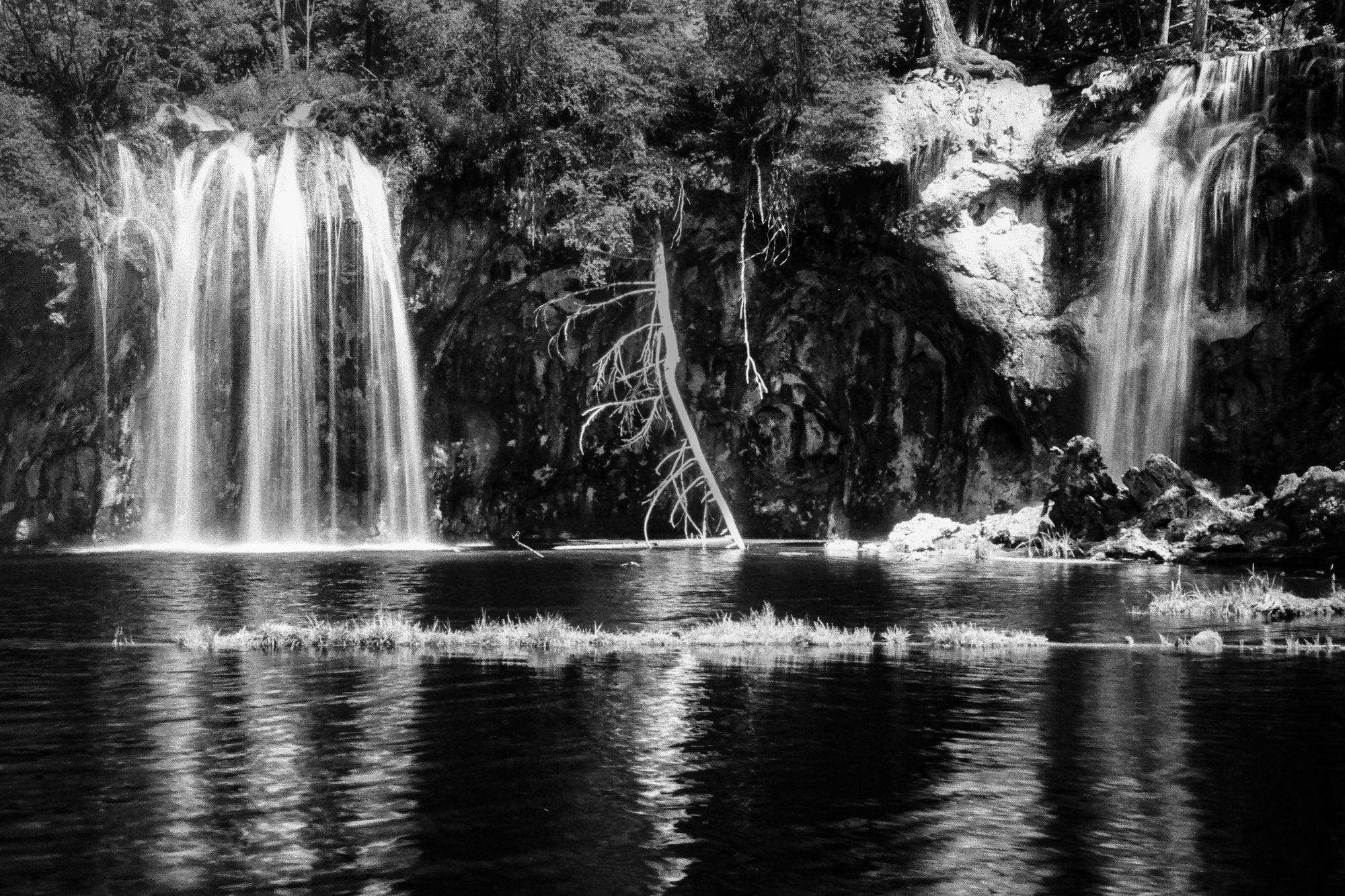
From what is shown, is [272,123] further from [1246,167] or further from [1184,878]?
[1184,878]

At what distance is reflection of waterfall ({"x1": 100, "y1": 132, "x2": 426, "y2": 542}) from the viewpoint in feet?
163

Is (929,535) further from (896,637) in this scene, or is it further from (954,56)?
(896,637)

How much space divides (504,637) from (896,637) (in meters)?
6.24

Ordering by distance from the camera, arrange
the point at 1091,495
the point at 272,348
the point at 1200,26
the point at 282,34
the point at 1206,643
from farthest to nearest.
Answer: the point at 282,34 < the point at 272,348 < the point at 1200,26 < the point at 1091,495 < the point at 1206,643

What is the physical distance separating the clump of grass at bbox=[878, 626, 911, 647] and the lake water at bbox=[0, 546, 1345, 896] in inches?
45.6

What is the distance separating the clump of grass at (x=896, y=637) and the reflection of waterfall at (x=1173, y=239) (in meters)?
23.2

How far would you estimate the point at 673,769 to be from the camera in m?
13.7

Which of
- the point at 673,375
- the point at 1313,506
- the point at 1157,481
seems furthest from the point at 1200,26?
the point at 673,375

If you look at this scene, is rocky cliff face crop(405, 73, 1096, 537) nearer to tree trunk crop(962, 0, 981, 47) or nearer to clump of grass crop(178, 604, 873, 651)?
tree trunk crop(962, 0, 981, 47)

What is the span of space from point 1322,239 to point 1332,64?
501 cm

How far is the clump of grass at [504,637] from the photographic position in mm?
21406

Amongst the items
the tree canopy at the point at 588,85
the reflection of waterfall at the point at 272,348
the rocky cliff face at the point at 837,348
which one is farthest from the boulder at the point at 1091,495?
the reflection of waterfall at the point at 272,348

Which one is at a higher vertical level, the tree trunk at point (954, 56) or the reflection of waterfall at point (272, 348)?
the tree trunk at point (954, 56)

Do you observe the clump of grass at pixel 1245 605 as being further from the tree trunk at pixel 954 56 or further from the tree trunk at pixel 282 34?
the tree trunk at pixel 282 34
